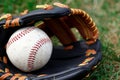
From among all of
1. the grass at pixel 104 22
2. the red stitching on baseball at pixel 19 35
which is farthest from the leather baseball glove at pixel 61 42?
the grass at pixel 104 22

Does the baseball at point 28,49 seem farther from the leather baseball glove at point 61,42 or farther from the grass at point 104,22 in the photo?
the grass at point 104,22

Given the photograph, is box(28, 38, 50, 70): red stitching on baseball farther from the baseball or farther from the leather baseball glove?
the leather baseball glove

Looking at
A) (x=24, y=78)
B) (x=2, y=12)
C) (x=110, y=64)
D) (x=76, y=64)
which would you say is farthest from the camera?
(x=2, y=12)

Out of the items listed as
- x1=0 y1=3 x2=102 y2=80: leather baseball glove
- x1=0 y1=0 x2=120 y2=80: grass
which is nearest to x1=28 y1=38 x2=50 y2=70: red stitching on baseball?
x1=0 y1=3 x2=102 y2=80: leather baseball glove

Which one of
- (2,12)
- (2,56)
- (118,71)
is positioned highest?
(2,12)

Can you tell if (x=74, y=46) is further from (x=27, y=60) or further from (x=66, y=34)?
(x=27, y=60)

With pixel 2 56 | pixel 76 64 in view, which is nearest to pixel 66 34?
pixel 76 64

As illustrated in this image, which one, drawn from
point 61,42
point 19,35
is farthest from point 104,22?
point 19,35
